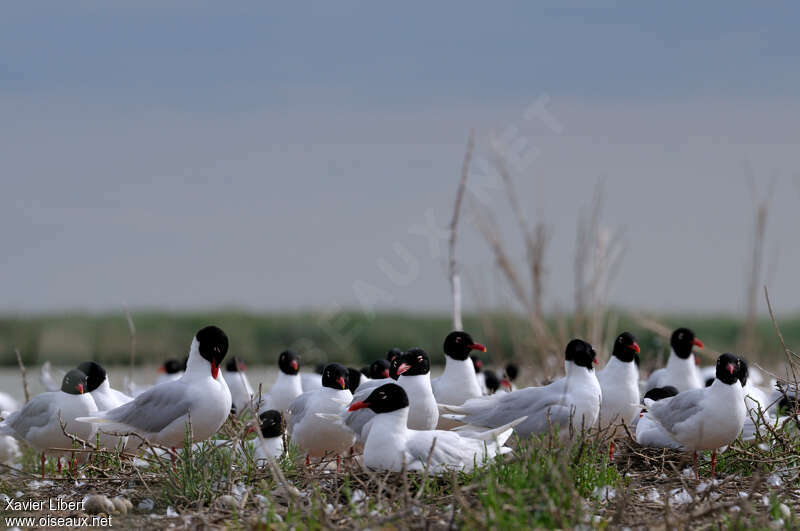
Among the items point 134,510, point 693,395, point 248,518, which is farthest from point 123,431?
point 693,395

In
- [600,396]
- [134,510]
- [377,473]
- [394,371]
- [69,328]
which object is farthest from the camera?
[69,328]

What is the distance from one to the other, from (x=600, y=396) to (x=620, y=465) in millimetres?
685

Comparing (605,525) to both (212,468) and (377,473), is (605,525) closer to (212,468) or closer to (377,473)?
(377,473)

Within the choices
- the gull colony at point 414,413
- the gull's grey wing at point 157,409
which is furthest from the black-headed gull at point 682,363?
the gull's grey wing at point 157,409

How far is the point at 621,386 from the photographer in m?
7.26

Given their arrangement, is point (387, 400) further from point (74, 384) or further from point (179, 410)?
point (74, 384)

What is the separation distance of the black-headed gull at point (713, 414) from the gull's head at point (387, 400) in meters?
2.27

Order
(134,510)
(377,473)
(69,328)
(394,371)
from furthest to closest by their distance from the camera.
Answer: (69,328)
(394,371)
(134,510)
(377,473)

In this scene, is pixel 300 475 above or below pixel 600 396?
below

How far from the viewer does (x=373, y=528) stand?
4.57 meters

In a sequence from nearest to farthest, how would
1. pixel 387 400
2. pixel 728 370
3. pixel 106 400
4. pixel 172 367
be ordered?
pixel 387 400
pixel 728 370
pixel 106 400
pixel 172 367

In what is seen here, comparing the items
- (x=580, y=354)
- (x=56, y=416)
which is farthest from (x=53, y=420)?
(x=580, y=354)

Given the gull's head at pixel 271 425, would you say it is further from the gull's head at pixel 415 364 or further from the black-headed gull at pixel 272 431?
the gull's head at pixel 415 364

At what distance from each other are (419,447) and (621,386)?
2319mm
